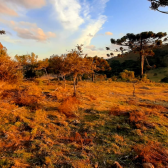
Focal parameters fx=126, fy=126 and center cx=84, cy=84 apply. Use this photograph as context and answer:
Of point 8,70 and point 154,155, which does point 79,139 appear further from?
point 8,70

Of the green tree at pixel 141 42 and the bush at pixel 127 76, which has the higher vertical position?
the green tree at pixel 141 42

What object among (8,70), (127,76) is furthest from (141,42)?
(8,70)

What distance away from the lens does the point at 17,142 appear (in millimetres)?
4594

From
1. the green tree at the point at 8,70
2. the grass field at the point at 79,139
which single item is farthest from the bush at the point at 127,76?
the green tree at the point at 8,70

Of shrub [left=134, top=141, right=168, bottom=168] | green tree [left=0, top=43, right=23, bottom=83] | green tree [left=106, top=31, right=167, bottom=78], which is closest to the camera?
shrub [left=134, top=141, right=168, bottom=168]

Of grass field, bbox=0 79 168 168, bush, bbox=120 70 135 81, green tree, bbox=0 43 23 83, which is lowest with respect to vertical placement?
grass field, bbox=0 79 168 168

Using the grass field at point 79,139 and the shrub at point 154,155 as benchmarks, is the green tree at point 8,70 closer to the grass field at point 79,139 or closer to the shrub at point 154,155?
the grass field at point 79,139

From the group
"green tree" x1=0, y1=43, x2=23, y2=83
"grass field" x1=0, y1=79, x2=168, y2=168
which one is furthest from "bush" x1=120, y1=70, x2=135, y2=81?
"green tree" x1=0, y1=43, x2=23, y2=83

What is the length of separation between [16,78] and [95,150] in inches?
280

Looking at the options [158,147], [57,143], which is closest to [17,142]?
[57,143]

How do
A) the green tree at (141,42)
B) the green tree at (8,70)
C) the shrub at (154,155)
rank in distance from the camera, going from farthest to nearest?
1. the green tree at (141,42)
2. the green tree at (8,70)
3. the shrub at (154,155)

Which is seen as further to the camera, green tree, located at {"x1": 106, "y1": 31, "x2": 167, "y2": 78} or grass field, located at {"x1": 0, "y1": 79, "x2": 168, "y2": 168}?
green tree, located at {"x1": 106, "y1": 31, "x2": 167, "y2": 78}

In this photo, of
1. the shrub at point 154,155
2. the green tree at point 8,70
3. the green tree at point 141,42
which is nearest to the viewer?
the shrub at point 154,155

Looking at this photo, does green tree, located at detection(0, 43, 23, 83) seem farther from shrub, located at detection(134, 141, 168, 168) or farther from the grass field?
shrub, located at detection(134, 141, 168, 168)
